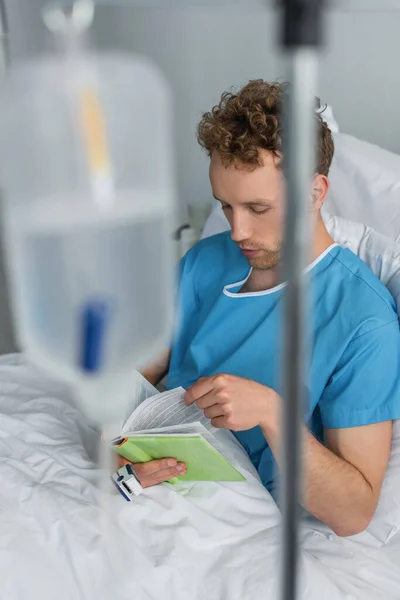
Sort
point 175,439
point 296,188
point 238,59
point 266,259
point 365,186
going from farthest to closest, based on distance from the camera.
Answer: point 238,59 → point 365,186 → point 266,259 → point 175,439 → point 296,188

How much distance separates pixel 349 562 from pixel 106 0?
3.06 feet

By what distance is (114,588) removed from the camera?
97 cm

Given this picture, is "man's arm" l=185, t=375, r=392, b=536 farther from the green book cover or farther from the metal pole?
the metal pole

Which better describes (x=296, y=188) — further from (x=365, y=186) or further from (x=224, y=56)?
(x=224, y=56)

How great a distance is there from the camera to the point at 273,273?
1.34 m

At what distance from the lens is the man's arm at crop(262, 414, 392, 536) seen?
3.44 feet

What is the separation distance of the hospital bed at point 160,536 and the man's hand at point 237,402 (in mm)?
147

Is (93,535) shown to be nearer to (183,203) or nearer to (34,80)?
(34,80)

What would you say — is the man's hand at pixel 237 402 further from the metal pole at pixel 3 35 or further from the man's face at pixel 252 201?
the metal pole at pixel 3 35

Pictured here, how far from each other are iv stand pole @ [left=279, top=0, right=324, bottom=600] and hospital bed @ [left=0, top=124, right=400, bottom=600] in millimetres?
614

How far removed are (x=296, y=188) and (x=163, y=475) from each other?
819 millimetres

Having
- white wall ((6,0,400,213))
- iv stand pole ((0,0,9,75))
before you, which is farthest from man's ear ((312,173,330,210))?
iv stand pole ((0,0,9,75))

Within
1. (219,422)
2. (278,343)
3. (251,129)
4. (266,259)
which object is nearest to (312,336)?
(278,343)

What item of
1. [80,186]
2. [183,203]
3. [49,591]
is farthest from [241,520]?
[183,203]
